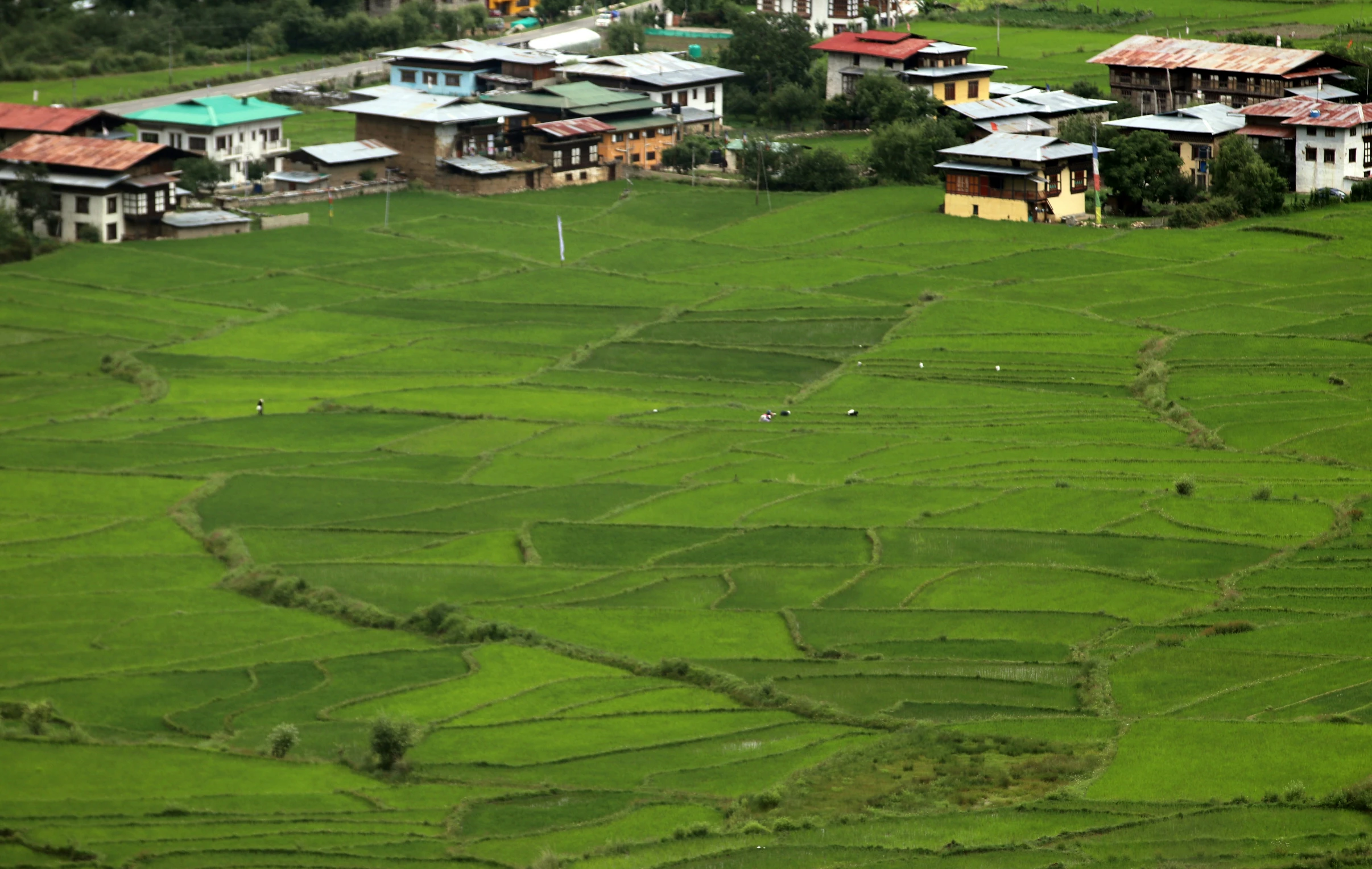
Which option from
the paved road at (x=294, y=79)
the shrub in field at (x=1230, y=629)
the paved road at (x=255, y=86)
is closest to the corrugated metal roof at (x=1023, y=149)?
the paved road at (x=294, y=79)

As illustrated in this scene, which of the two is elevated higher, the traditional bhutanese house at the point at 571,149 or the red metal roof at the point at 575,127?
the red metal roof at the point at 575,127

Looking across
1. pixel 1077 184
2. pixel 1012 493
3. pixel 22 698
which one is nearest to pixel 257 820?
pixel 22 698

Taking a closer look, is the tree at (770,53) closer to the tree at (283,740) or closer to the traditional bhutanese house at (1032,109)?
the traditional bhutanese house at (1032,109)

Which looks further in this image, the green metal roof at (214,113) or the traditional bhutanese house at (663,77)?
the traditional bhutanese house at (663,77)

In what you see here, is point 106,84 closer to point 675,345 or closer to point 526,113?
point 526,113

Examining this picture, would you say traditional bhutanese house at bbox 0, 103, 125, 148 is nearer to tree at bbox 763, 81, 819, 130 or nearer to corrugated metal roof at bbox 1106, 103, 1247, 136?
tree at bbox 763, 81, 819, 130

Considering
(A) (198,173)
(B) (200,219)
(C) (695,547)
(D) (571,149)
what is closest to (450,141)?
(D) (571,149)

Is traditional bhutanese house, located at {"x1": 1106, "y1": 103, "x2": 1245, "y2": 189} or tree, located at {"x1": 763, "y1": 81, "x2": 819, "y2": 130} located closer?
traditional bhutanese house, located at {"x1": 1106, "y1": 103, "x2": 1245, "y2": 189}

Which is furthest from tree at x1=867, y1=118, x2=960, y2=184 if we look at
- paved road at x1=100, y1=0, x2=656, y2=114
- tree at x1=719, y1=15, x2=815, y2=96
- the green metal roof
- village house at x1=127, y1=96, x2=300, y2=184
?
paved road at x1=100, y1=0, x2=656, y2=114
